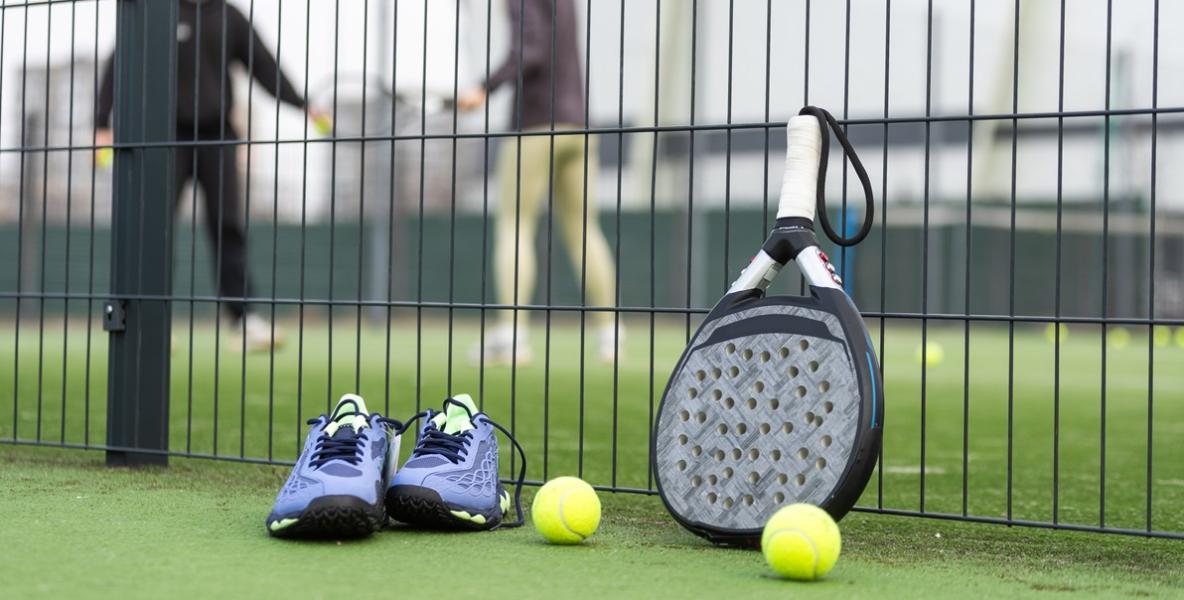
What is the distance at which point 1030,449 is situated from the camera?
165 inches

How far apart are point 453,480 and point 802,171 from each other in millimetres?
792

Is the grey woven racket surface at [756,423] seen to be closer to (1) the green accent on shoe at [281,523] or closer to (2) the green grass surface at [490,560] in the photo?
(2) the green grass surface at [490,560]

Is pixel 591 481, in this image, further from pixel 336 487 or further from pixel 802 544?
pixel 802 544

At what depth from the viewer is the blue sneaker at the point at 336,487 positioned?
82.6 inches

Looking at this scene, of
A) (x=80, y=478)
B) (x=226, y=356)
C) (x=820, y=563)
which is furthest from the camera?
(x=226, y=356)

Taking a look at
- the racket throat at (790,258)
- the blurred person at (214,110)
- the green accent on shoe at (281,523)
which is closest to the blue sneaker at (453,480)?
the green accent on shoe at (281,523)

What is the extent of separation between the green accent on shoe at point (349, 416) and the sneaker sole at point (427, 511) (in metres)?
0.15

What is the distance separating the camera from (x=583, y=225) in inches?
98.0

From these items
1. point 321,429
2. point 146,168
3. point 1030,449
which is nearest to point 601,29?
point 1030,449

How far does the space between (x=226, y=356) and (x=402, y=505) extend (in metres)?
5.90

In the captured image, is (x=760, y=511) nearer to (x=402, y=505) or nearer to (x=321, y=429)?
(x=402, y=505)

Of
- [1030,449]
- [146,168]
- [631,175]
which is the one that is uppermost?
[631,175]

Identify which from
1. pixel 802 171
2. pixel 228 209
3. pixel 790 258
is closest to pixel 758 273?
pixel 790 258

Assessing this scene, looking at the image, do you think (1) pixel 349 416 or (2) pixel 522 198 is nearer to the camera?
(1) pixel 349 416
